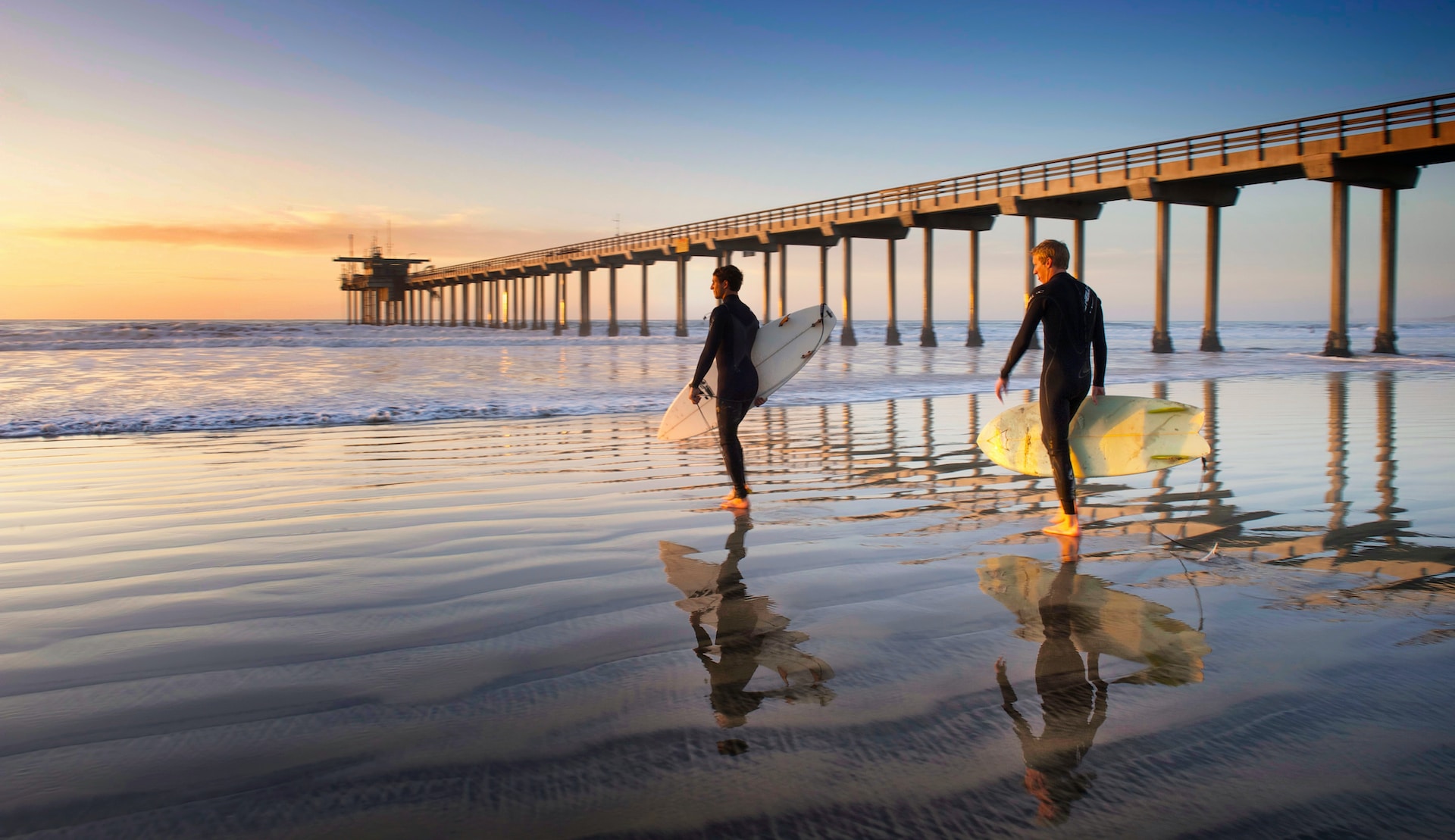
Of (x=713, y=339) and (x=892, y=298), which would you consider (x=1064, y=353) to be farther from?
(x=892, y=298)

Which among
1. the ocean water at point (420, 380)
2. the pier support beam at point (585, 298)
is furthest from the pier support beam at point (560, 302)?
the ocean water at point (420, 380)

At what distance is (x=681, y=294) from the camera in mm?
41188

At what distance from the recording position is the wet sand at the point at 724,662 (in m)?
1.75

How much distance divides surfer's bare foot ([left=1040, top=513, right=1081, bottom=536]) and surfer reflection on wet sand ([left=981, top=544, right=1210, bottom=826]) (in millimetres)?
444

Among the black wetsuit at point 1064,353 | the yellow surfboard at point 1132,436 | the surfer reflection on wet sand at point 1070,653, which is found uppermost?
the black wetsuit at point 1064,353

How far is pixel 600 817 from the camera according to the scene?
169cm

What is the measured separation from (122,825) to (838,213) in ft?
97.4

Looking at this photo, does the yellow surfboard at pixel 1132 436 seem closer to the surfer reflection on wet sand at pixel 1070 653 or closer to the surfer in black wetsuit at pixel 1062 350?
the surfer in black wetsuit at pixel 1062 350

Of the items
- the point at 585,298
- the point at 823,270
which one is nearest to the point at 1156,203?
the point at 823,270

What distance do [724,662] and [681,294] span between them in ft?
129

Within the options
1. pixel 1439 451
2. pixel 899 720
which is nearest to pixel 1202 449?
pixel 899 720

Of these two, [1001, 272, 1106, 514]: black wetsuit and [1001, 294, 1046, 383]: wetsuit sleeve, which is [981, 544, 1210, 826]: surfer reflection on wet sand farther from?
[1001, 294, 1046, 383]: wetsuit sleeve

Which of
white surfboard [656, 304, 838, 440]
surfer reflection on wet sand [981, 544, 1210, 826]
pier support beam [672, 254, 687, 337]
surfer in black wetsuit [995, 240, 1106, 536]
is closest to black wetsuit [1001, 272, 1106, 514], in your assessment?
surfer in black wetsuit [995, 240, 1106, 536]

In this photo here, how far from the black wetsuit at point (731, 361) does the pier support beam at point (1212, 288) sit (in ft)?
68.1
